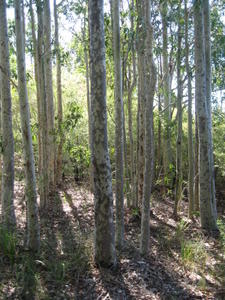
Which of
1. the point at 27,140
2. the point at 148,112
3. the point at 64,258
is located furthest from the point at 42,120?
the point at 64,258

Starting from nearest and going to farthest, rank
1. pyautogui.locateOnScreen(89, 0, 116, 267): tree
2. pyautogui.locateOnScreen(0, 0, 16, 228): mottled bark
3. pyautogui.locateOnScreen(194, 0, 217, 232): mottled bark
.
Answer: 1. pyautogui.locateOnScreen(89, 0, 116, 267): tree
2. pyautogui.locateOnScreen(0, 0, 16, 228): mottled bark
3. pyautogui.locateOnScreen(194, 0, 217, 232): mottled bark

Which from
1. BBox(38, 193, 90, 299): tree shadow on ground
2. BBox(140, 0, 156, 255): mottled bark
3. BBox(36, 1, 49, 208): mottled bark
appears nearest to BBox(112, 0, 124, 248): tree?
BBox(140, 0, 156, 255): mottled bark

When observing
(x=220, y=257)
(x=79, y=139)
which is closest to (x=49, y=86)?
(x=79, y=139)

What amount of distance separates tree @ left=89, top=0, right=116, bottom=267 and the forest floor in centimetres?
40

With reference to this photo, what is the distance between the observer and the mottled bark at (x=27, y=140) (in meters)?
4.75

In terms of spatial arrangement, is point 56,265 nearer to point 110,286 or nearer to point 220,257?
point 110,286

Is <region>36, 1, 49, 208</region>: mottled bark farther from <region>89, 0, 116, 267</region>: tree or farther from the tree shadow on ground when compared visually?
<region>89, 0, 116, 267</region>: tree

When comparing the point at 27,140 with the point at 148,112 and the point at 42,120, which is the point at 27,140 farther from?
the point at 42,120

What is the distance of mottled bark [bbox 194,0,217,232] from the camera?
24.2 ft

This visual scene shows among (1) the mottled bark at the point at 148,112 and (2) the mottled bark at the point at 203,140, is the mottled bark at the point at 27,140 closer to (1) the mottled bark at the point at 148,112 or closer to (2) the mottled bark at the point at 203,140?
(1) the mottled bark at the point at 148,112

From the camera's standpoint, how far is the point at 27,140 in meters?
4.91

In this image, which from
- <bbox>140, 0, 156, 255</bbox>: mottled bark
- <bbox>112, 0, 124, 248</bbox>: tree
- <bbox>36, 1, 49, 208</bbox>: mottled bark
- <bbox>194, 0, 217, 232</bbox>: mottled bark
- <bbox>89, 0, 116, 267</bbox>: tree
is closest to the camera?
<bbox>89, 0, 116, 267</bbox>: tree

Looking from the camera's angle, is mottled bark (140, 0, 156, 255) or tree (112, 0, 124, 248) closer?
mottled bark (140, 0, 156, 255)

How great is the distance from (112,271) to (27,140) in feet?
8.39
